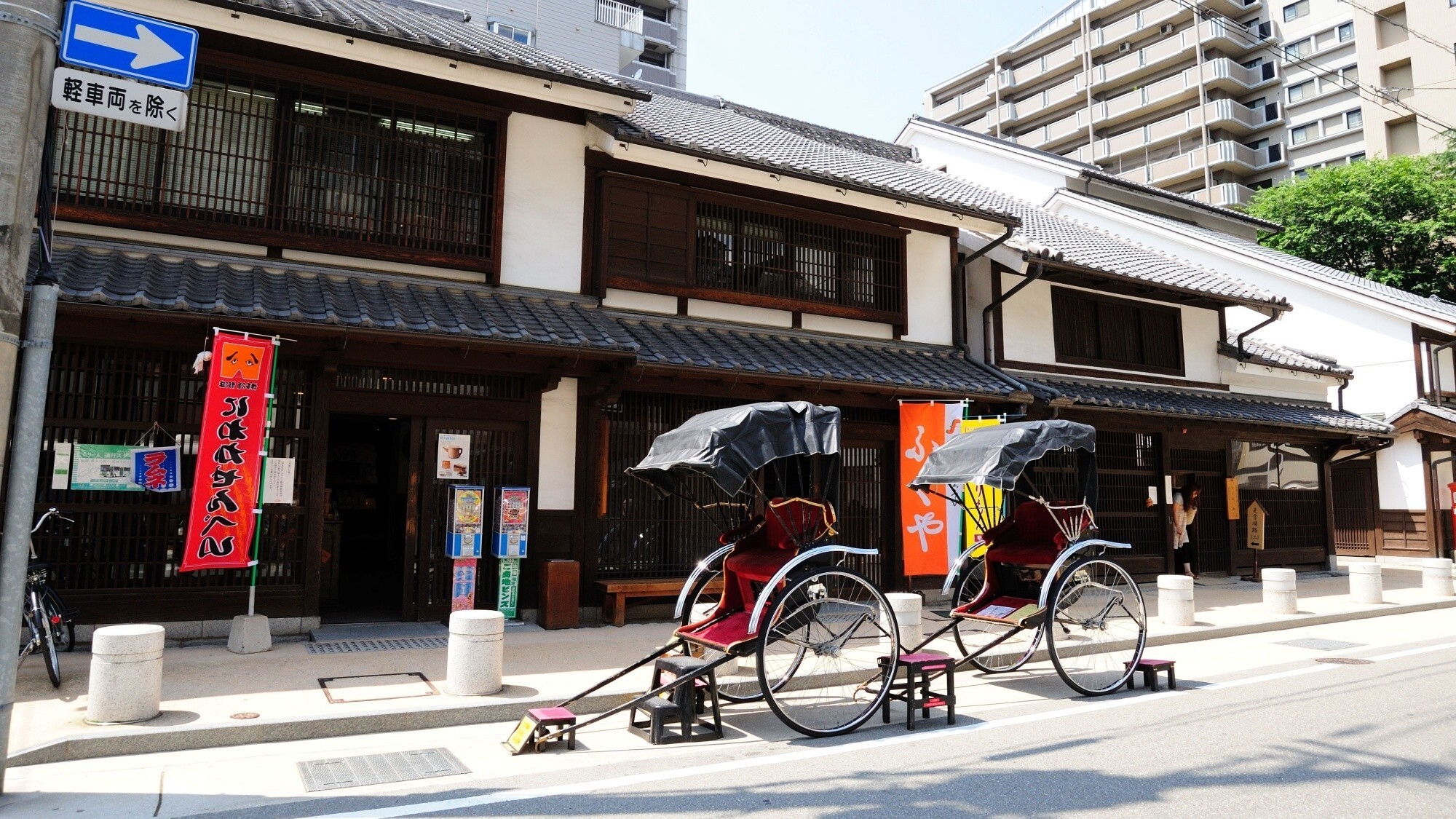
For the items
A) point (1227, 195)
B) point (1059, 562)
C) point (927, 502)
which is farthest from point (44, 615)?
point (1227, 195)

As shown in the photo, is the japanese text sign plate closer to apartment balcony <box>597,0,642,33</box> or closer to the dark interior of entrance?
the dark interior of entrance

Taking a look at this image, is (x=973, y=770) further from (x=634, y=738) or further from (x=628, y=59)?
(x=628, y=59)

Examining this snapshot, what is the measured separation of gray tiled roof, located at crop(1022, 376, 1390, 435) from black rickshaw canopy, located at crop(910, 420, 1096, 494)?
6.24 metres

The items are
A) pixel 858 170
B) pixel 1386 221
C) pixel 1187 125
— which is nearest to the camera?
pixel 858 170

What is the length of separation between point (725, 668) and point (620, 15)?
38878 mm

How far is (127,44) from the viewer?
5.27m

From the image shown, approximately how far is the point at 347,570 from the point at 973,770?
40.3 feet

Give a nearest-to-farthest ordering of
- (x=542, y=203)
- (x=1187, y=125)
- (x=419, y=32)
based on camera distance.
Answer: (x=419, y=32) → (x=542, y=203) → (x=1187, y=125)

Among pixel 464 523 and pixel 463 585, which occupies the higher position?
pixel 464 523

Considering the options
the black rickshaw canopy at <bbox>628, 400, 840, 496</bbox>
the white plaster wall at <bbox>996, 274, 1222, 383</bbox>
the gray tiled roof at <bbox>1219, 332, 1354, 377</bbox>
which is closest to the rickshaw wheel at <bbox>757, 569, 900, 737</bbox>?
the black rickshaw canopy at <bbox>628, 400, 840, 496</bbox>

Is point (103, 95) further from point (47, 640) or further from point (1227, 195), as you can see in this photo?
point (1227, 195)

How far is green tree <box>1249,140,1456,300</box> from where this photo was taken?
102 ft

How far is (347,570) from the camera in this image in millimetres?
14625

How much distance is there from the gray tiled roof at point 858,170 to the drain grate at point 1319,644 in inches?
276
